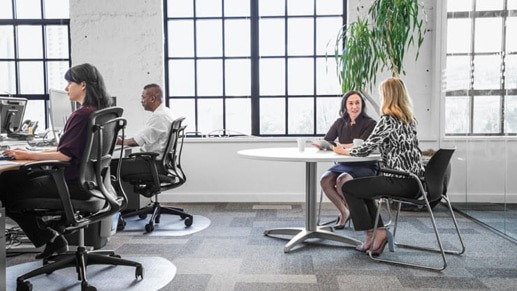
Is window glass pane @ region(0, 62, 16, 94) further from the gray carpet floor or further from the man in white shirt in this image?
the gray carpet floor

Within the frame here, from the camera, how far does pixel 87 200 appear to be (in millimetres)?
2137

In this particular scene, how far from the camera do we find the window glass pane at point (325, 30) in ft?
15.8

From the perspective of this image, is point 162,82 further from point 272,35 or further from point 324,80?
point 324,80

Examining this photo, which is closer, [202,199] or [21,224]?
[21,224]

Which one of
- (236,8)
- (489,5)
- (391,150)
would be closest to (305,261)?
(391,150)

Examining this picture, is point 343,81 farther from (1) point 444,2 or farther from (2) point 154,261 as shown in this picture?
(2) point 154,261

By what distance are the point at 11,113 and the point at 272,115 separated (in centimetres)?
248

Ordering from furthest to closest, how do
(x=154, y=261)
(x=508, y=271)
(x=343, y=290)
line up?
(x=154, y=261) → (x=508, y=271) → (x=343, y=290)

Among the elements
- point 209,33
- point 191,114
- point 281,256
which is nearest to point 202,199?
point 191,114

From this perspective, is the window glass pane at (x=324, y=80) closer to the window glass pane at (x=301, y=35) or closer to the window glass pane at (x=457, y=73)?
the window glass pane at (x=301, y=35)

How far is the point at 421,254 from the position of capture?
283 cm

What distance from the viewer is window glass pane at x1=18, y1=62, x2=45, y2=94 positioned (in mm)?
4949

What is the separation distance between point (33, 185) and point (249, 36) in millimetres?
3232

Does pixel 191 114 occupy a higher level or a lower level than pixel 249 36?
lower
